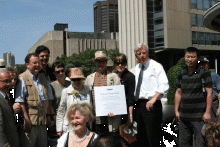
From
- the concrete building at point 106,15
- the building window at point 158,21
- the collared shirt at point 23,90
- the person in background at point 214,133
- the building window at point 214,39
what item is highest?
the concrete building at point 106,15

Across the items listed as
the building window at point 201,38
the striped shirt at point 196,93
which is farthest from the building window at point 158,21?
the striped shirt at point 196,93

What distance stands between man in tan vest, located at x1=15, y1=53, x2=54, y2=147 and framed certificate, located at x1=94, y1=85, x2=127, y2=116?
37.7 inches

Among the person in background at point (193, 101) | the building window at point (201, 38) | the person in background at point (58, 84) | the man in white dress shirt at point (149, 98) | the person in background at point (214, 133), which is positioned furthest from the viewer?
the building window at point (201, 38)

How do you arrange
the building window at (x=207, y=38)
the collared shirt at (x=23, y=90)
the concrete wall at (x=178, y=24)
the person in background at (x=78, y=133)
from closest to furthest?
the person in background at (x=78, y=133), the collared shirt at (x=23, y=90), the concrete wall at (x=178, y=24), the building window at (x=207, y=38)

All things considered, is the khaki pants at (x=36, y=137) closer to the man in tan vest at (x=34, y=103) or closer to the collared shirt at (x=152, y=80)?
the man in tan vest at (x=34, y=103)

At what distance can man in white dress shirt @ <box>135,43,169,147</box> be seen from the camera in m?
4.10

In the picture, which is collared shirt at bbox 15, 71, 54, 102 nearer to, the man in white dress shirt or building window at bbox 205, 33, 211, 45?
the man in white dress shirt

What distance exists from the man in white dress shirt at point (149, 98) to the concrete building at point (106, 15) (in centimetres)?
16906

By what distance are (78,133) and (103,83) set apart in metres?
1.28

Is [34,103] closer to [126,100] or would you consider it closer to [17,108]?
[17,108]

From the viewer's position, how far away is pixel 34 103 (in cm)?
383

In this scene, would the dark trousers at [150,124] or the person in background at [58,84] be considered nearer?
the dark trousers at [150,124]

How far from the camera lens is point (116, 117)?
3.93 m

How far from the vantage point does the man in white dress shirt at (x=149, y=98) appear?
410 cm
